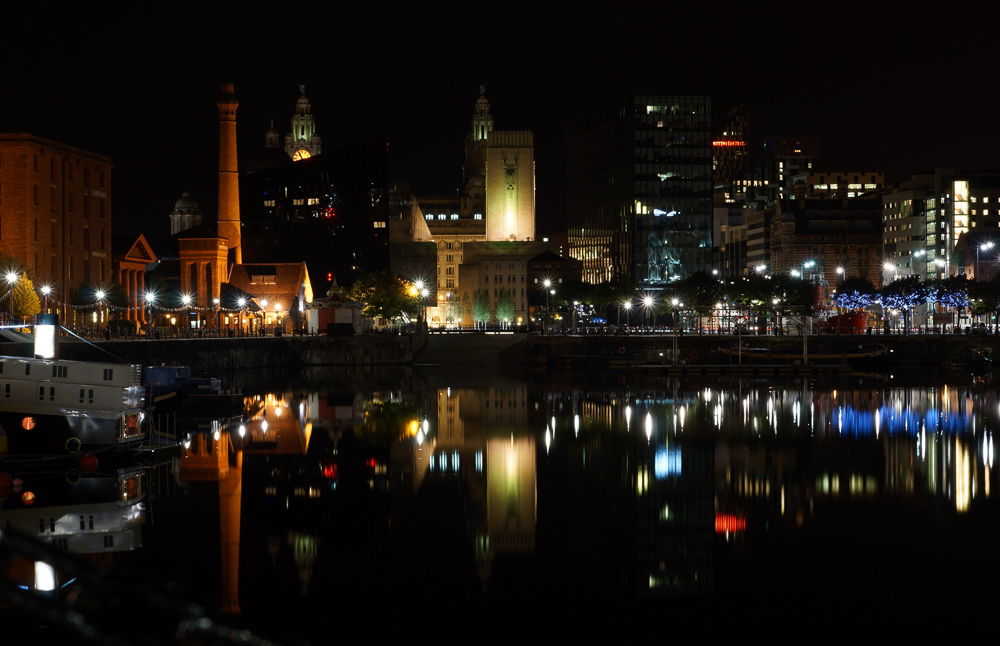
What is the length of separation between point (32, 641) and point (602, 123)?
16679 centimetres

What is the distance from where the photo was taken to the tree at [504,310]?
164 m

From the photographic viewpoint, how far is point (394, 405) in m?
56.8

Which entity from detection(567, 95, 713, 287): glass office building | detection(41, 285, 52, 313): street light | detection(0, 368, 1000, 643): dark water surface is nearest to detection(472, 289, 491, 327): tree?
detection(567, 95, 713, 287): glass office building

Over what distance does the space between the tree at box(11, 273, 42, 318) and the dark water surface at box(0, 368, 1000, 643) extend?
90.0 ft

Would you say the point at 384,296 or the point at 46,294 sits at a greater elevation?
the point at 384,296

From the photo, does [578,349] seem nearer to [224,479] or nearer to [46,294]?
[46,294]

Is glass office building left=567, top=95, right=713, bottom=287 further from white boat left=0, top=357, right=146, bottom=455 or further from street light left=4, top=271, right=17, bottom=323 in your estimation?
white boat left=0, top=357, right=146, bottom=455

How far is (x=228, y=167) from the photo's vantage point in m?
113

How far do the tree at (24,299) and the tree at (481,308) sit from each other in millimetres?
99337

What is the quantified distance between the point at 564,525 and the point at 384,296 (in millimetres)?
91326

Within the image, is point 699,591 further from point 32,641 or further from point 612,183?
point 612,183

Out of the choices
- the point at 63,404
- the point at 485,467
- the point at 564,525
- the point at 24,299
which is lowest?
the point at 564,525

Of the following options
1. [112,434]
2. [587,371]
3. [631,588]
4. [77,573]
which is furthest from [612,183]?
[77,573]

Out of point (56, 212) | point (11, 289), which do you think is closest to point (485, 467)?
point (11, 289)
